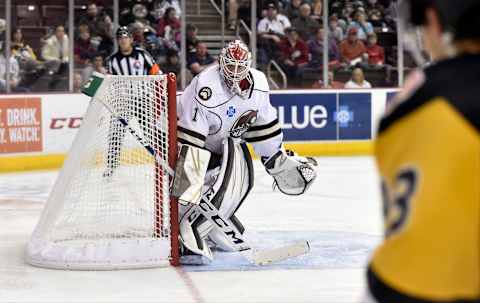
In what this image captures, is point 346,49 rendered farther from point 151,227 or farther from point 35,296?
point 35,296

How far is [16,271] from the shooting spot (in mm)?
5117

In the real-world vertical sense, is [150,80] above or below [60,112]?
above

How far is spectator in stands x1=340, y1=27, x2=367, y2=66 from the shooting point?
40.2 feet

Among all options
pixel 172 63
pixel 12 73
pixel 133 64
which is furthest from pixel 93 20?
pixel 133 64

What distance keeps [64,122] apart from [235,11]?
2484mm

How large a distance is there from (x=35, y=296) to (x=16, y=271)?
0.64m

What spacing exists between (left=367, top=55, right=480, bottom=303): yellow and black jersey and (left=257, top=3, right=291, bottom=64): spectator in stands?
34.3ft

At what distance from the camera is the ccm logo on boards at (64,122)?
10156 millimetres

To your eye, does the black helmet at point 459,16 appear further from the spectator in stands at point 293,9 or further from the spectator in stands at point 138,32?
the spectator in stands at point 293,9

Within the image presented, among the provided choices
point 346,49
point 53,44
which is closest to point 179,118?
point 53,44

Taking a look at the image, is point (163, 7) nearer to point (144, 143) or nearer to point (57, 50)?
point (57, 50)

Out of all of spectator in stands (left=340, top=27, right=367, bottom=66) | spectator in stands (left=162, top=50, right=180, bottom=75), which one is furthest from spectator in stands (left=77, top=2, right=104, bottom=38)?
spectator in stands (left=340, top=27, right=367, bottom=66)

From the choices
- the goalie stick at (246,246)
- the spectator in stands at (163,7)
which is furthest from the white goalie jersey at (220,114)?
the spectator in stands at (163,7)

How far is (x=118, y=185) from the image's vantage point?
5.19m
